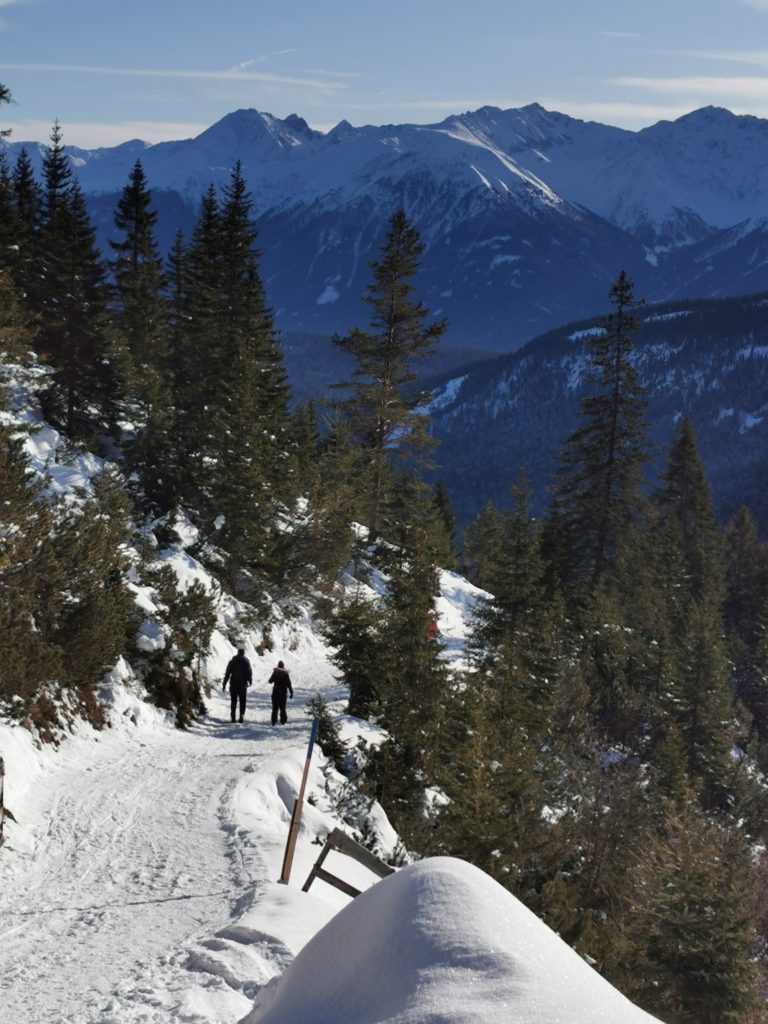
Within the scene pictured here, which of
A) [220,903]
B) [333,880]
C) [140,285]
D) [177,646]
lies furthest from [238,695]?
[140,285]

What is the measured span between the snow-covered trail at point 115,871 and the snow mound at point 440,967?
133 inches

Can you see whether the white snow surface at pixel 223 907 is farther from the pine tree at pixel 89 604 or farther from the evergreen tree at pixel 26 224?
the evergreen tree at pixel 26 224

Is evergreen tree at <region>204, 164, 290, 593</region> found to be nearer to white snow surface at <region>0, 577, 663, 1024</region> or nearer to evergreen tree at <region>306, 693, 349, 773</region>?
white snow surface at <region>0, 577, 663, 1024</region>

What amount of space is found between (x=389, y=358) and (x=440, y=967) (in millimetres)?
37716

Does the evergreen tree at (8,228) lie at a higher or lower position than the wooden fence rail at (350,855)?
higher

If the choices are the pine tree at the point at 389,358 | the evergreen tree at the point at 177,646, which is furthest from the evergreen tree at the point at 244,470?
the evergreen tree at the point at 177,646

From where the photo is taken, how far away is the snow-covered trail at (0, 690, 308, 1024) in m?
7.67

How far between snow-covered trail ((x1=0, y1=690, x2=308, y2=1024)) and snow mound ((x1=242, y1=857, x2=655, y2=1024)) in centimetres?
339

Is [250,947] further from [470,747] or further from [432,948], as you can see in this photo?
[470,747]

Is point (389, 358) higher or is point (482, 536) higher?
point (389, 358)

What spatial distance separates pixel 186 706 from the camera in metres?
19.5

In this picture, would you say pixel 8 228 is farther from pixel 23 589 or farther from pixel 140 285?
pixel 23 589

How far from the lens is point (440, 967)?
147 inches

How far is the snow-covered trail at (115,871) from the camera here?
7668mm
